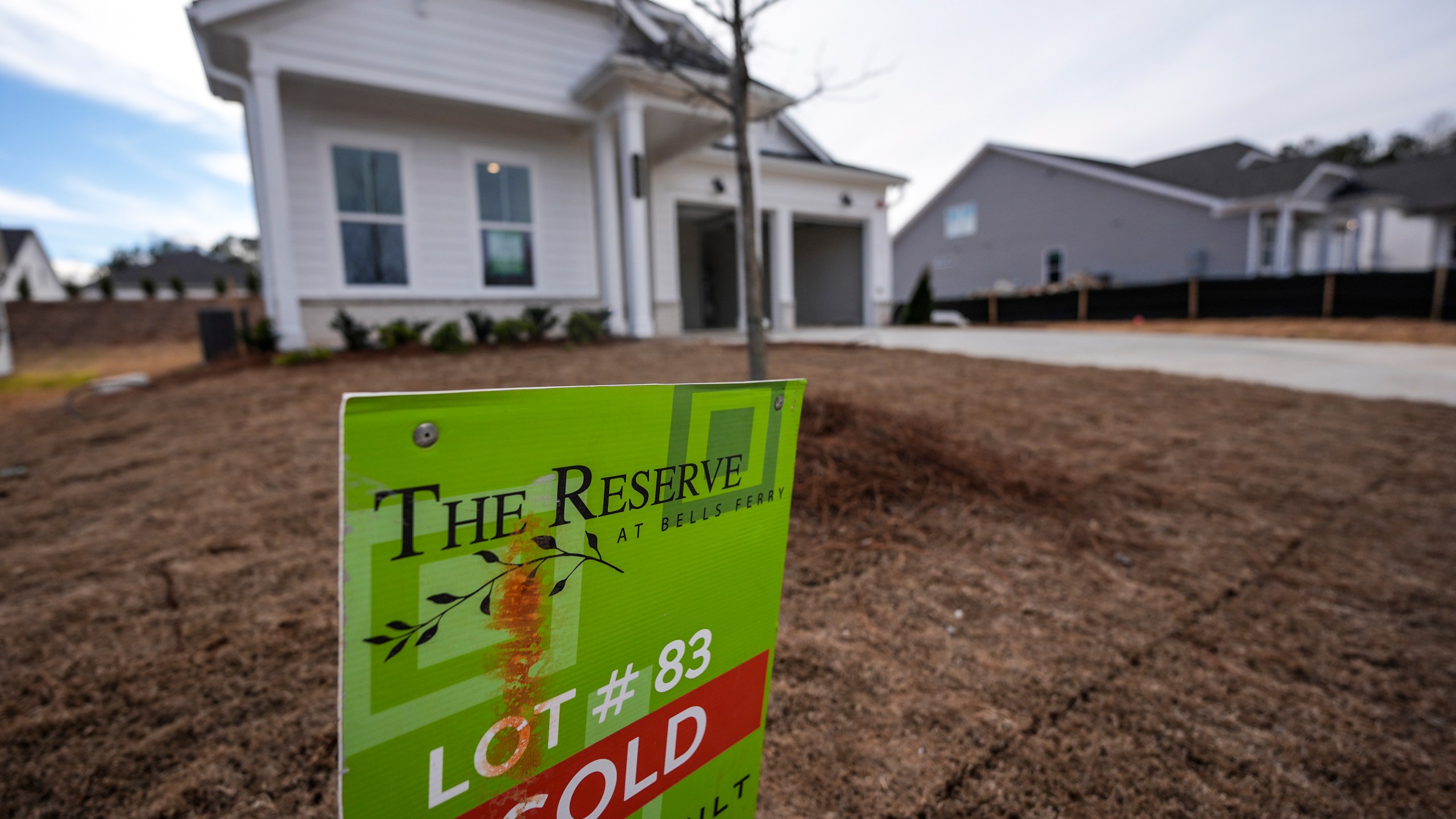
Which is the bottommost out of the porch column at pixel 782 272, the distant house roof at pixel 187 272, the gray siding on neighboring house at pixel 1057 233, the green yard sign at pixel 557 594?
the green yard sign at pixel 557 594

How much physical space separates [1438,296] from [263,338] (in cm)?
1990

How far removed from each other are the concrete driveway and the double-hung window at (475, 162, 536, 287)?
378 cm

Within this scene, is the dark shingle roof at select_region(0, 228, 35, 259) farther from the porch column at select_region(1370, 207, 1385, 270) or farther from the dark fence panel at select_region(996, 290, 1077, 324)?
the porch column at select_region(1370, 207, 1385, 270)

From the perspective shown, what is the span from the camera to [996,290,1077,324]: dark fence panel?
17.4m

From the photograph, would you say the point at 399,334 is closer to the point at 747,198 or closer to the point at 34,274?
the point at 747,198

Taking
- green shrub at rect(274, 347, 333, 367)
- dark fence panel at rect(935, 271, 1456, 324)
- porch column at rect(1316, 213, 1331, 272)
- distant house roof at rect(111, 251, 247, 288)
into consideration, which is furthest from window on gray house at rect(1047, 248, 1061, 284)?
distant house roof at rect(111, 251, 247, 288)

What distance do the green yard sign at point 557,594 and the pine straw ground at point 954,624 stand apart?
67 cm

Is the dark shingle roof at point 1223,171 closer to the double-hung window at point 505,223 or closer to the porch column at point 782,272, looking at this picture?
the porch column at point 782,272

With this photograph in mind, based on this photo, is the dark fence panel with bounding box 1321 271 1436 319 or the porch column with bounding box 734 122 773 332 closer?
the porch column with bounding box 734 122 773 332

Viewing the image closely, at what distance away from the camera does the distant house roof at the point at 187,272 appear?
133 ft

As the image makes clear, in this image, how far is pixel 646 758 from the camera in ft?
2.67

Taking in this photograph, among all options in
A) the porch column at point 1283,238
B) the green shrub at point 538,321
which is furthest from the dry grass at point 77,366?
the porch column at point 1283,238

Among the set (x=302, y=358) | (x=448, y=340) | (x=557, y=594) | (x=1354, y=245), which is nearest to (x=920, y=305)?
(x=448, y=340)

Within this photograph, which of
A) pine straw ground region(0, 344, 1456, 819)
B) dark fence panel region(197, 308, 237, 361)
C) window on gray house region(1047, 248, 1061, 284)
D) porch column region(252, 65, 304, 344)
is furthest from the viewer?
window on gray house region(1047, 248, 1061, 284)
